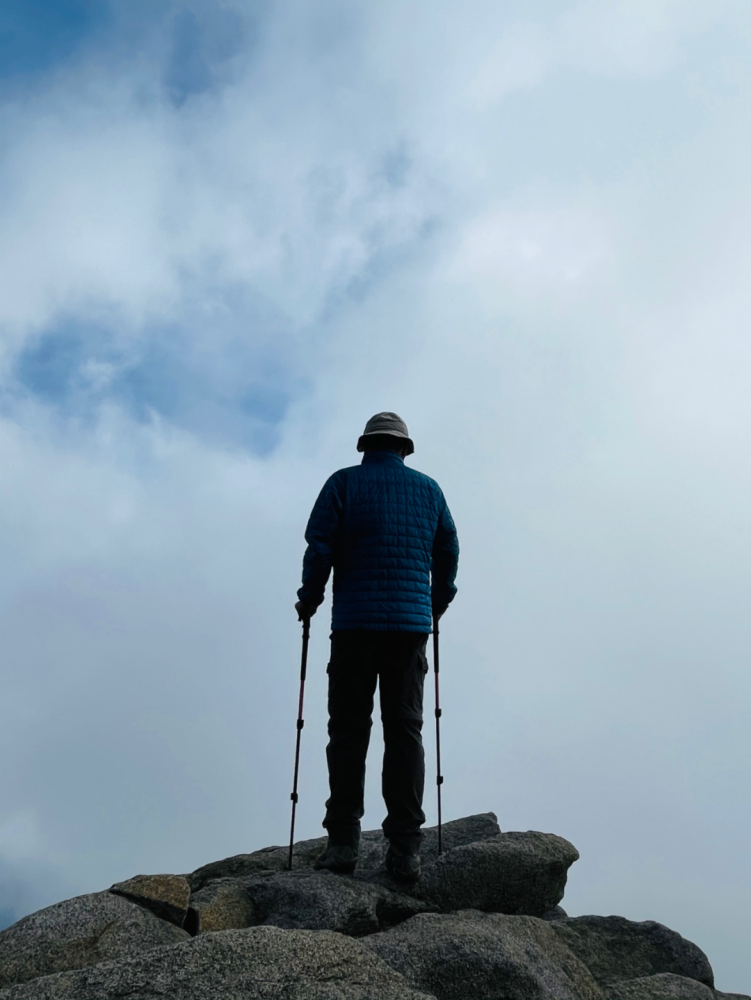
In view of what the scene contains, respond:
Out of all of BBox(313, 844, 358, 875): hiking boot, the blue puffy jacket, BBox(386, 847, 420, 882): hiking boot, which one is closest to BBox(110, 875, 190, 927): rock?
A: BBox(313, 844, 358, 875): hiking boot

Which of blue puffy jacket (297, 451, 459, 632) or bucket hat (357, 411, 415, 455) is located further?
bucket hat (357, 411, 415, 455)

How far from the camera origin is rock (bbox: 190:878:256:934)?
784 centimetres

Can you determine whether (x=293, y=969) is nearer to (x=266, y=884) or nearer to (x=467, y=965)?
(x=467, y=965)

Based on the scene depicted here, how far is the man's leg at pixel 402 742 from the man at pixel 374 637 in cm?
1

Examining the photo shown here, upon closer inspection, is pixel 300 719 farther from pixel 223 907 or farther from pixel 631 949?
pixel 631 949

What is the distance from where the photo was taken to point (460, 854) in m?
9.01

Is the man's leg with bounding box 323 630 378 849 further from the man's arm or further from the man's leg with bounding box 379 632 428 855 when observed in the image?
the man's arm

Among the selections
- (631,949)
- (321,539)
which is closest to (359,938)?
(631,949)

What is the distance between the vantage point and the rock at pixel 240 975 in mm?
5113

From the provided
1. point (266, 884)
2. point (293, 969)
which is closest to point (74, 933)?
point (266, 884)

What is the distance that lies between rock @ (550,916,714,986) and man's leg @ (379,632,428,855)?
1.75 metres

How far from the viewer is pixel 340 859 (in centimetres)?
870

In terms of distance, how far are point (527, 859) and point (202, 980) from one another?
489 cm

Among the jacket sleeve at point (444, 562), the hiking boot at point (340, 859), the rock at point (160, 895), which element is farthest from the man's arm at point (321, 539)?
the rock at point (160, 895)
